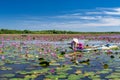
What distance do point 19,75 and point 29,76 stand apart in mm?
636

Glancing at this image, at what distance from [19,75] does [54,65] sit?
101 inches

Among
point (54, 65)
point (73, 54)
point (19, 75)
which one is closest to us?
point (19, 75)

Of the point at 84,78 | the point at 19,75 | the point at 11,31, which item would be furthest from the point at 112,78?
the point at 11,31

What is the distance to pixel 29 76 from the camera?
8977 millimetres

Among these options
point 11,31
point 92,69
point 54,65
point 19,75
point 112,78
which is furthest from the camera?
point 11,31

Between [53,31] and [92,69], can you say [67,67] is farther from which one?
[53,31]

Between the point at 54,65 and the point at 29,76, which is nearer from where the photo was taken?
the point at 29,76

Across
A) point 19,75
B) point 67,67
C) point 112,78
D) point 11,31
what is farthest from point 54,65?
point 11,31

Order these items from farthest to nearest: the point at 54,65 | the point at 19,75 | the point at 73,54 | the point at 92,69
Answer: the point at 73,54 < the point at 54,65 < the point at 92,69 < the point at 19,75

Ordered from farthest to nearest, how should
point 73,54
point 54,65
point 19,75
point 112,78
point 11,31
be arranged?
point 11,31 < point 73,54 < point 54,65 < point 19,75 < point 112,78

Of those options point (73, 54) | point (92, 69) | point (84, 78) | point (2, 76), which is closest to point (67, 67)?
point (92, 69)

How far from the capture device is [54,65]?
1182 cm

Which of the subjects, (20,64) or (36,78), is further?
(20,64)

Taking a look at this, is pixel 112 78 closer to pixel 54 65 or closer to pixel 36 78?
pixel 36 78
